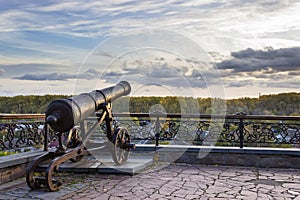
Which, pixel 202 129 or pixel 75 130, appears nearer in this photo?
pixel 75 130

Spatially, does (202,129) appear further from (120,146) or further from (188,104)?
(120,146)

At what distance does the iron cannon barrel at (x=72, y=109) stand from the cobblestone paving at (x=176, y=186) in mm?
1058

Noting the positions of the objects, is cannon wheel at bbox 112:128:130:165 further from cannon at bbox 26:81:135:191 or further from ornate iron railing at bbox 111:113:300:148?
ornate iron railing at bbox 111:113:300:148

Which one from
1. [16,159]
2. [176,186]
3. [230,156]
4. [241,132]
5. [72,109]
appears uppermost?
[72,109]

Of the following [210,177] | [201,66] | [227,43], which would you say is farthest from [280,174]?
[227,43]

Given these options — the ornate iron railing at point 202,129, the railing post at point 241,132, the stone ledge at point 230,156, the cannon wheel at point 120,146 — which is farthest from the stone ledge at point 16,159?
the railing post at point 241,132

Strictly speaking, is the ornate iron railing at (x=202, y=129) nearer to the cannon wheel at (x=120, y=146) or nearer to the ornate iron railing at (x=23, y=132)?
the ornate iron railing at (x=23, y=132)

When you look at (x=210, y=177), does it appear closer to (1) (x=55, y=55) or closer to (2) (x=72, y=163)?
(2) (x=72, y=163)

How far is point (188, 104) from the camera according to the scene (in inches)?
398

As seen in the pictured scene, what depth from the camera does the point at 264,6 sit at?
9516 millimetres

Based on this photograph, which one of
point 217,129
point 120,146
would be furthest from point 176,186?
point 217,129

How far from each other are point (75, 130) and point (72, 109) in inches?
62.1

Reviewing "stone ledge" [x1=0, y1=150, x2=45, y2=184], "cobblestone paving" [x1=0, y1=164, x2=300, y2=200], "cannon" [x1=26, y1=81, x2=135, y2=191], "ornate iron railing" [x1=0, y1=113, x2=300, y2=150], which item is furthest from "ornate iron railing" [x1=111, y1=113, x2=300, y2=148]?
"stone ledge" [x1=0, y1=150, x2=45, y2=184]

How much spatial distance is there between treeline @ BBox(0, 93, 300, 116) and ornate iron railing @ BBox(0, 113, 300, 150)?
0.34m
